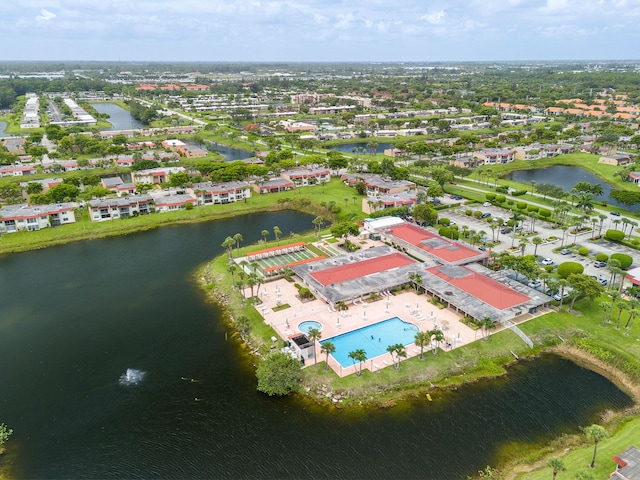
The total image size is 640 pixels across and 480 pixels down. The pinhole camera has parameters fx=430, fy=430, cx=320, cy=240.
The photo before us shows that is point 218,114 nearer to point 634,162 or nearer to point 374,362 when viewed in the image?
point 634,162

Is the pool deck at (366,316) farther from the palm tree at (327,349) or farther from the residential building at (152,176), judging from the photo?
the residential building at (152,176)

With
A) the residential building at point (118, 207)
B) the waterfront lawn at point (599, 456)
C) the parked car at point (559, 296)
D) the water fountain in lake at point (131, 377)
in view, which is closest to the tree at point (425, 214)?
the parked car at point (559, 296)

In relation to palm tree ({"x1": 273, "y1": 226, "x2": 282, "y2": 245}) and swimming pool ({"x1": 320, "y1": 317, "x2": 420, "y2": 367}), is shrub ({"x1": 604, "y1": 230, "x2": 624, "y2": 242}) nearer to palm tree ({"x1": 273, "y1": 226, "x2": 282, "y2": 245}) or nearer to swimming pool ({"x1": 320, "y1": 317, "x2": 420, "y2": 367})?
swimming pool ({"x1": 320, "y1": 317, "x2": 420, "y2": 367})

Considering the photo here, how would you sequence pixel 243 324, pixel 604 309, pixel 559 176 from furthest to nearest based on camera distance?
1. pixel 559 176
2. pixel 604 309
3. pixel 243 324

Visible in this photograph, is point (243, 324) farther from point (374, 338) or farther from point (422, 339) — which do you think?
point (422, 339)

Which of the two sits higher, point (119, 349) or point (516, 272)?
point (516, 272)

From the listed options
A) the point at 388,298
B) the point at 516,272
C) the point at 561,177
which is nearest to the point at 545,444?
the point at 388,298

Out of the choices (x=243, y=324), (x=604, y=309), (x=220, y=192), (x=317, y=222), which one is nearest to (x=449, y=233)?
(x=317, y=222)
